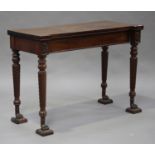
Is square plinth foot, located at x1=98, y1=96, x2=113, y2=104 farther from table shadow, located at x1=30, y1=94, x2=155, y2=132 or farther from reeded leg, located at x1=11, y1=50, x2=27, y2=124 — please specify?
reeded leg, located at x1=11, y1=50, x2=27, y2=124

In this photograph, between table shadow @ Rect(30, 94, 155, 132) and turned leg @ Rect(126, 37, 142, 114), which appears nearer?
table shadow @ Rect(30, 94, 155, 132)

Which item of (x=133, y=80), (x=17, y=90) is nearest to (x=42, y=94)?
(x=17, y=90)

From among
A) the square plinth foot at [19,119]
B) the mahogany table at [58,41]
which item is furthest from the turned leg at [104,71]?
the square plinth foot at [19,119]

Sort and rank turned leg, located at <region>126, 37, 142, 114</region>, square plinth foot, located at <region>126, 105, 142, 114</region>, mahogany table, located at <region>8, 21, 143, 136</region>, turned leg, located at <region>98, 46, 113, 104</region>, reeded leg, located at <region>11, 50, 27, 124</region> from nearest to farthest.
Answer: mahogany table, located at <region>8, 21, 143, 136</region>
reeded leg, located at <region>11, 50, 27, 124</region>
turned leg, located at <region>126, 37, 142, 114</region>
square plinth foot, located at <region>126, 105, 142, 114</region>
turned leg, located at <region>98, 46, 113, 104</region>

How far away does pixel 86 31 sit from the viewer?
6297 mm

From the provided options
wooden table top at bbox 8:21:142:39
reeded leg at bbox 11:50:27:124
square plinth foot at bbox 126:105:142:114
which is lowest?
square plinth foot at bbox 126:105:142:114

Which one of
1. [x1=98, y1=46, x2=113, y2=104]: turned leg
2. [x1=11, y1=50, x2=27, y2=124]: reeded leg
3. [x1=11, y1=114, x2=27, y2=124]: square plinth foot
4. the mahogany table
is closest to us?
the mahogany table

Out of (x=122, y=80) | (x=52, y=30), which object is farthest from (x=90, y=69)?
(x=52, y=30)

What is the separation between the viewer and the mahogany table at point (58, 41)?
19.7 ft

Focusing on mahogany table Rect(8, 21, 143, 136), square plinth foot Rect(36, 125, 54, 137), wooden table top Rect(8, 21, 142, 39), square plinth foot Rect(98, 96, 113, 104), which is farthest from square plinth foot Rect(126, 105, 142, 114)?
square plinth foot Rect(36, 125, 54, 137)

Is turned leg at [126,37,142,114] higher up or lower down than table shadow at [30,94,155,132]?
higher up

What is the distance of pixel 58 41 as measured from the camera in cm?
610

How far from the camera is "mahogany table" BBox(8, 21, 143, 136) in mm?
6004

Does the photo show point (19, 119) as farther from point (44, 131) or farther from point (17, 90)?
point (44, 131)
